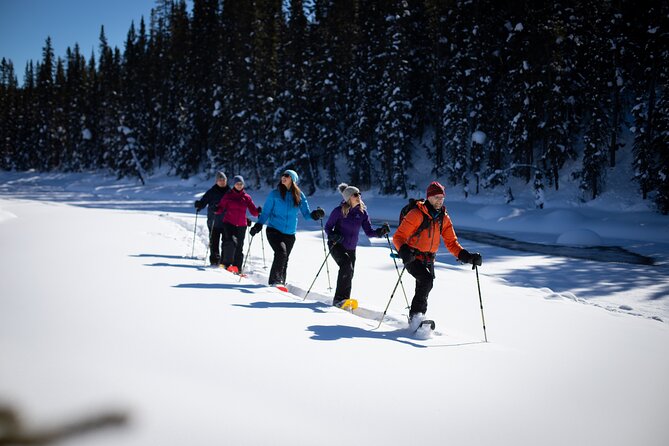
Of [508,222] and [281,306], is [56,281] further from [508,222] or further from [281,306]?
[508,222]

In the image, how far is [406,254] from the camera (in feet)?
16.3

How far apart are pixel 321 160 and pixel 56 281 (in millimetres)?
31602

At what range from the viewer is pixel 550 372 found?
400 cm

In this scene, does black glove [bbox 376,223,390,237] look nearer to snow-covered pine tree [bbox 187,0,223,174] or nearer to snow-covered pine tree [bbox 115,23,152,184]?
snow-covered pine tree [bbox 187,0,223,174]

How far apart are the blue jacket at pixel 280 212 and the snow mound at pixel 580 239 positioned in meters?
12.3

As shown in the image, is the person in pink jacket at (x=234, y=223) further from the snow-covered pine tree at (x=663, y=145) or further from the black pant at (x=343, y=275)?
the snow-covered pine tree at (x=663, y=145)

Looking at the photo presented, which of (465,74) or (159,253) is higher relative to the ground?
(465,74)

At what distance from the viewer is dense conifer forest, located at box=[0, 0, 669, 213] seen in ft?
71.3

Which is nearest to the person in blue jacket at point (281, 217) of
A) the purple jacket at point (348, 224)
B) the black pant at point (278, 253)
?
the black pant at point (278, 253)

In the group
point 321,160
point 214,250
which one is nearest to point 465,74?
point 321,160

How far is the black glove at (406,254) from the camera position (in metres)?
4.97

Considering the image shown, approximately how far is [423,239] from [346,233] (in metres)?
1.72

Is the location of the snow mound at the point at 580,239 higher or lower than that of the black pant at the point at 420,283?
lower

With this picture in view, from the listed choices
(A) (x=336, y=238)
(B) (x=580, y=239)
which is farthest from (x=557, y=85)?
(A) (x=336, y=238)
